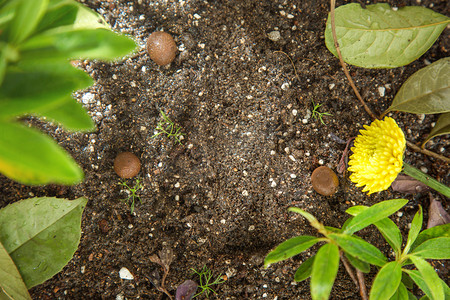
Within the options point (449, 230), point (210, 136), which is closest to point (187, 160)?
point (210, 136)

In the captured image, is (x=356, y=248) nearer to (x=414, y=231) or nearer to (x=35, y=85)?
(x=414, y=231)

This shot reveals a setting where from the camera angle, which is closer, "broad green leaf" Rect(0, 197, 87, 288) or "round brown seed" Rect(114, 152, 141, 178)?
"broad green leaf" Rect(0, 197, 87, 288)

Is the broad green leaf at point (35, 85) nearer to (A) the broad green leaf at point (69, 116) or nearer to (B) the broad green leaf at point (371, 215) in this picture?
(A) the broad green leaf at point (69, 116)

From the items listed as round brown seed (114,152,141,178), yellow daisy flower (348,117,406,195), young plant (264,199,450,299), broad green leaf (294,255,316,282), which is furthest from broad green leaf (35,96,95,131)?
yellow daisy flower (348,117,406,195)

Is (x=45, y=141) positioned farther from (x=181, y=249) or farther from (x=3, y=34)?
(x=181, y=249)

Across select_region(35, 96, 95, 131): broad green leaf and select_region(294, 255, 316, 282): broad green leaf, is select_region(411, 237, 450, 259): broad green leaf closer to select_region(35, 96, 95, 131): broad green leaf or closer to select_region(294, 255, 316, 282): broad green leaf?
select_region(294, 255, 316, 282): broad green leaf
